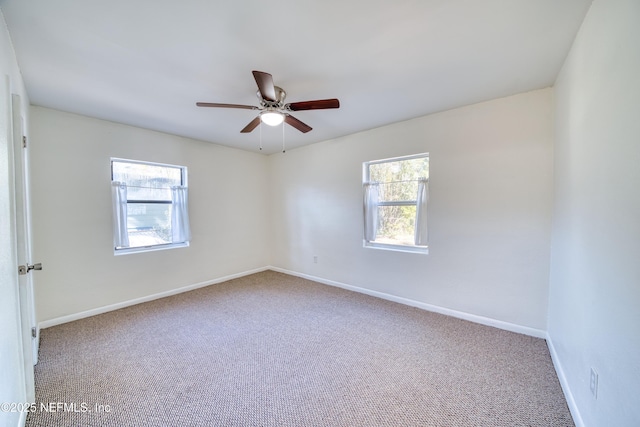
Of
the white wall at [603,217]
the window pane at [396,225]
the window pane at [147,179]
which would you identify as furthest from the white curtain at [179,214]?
the white wall at [603,217]

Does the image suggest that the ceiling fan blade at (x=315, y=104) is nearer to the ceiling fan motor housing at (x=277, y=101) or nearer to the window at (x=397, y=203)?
the ceiling fan motor housing at (x=277, y=101)

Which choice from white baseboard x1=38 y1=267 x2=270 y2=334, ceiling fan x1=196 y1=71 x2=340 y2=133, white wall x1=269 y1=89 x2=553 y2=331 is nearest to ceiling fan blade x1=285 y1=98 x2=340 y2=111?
ceiling fan x1=196 y1=71 x2=340 y2=133

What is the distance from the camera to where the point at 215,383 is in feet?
6.30

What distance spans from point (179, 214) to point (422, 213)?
139 inches

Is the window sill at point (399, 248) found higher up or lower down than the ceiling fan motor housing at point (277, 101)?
lower down

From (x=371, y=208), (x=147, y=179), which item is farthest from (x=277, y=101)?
(x=147, y=179)

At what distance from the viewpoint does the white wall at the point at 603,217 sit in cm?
104

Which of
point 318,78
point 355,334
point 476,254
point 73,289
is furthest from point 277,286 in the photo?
point 318,78

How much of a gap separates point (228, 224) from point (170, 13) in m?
3.48

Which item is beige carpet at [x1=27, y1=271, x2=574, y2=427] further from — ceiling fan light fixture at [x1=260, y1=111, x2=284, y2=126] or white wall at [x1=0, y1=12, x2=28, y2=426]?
ceiling fan light fixture at [x1=260, y1=111, x2=284, y2=126]

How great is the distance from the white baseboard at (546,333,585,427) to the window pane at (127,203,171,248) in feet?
15.1

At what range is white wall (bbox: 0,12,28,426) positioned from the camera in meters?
1.23

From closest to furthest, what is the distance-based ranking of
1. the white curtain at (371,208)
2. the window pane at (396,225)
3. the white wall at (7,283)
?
the white wall at (7,283), the window pane at (396,225), the white curtain at (371,208)

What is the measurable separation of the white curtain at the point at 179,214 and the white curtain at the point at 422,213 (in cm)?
340
